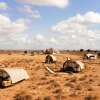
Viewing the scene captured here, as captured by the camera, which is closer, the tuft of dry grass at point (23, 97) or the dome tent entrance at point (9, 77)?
the tuft of dry grass at point (23, 97)

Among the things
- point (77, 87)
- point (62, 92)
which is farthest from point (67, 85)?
point (62, 92)

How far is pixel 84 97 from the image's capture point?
21953 millimetres

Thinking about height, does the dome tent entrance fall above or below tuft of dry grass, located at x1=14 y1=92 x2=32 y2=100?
above

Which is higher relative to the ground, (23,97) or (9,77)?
(9,77)

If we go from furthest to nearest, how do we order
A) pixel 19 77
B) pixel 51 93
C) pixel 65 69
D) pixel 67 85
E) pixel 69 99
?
pixel 65 69 < pixel 19 77 < pixel 67 85 < pixel 51 93 < pixel 69 99

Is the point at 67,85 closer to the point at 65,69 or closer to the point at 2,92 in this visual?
the point at 2,92

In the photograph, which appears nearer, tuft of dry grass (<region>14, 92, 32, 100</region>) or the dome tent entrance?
tuft of dry grass (<region>14, 92, 32, 100</region>)

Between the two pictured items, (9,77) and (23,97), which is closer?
(23,97)

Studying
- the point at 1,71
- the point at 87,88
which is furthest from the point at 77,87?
the point at 1,71

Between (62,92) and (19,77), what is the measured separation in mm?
6906

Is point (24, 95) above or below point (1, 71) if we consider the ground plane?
below

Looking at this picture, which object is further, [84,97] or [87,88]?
[87,88]

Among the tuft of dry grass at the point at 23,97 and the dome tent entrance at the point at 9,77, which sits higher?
the dome tent entrance at the point at 9,77

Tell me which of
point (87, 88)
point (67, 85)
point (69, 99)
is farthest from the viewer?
point (67, 85)
